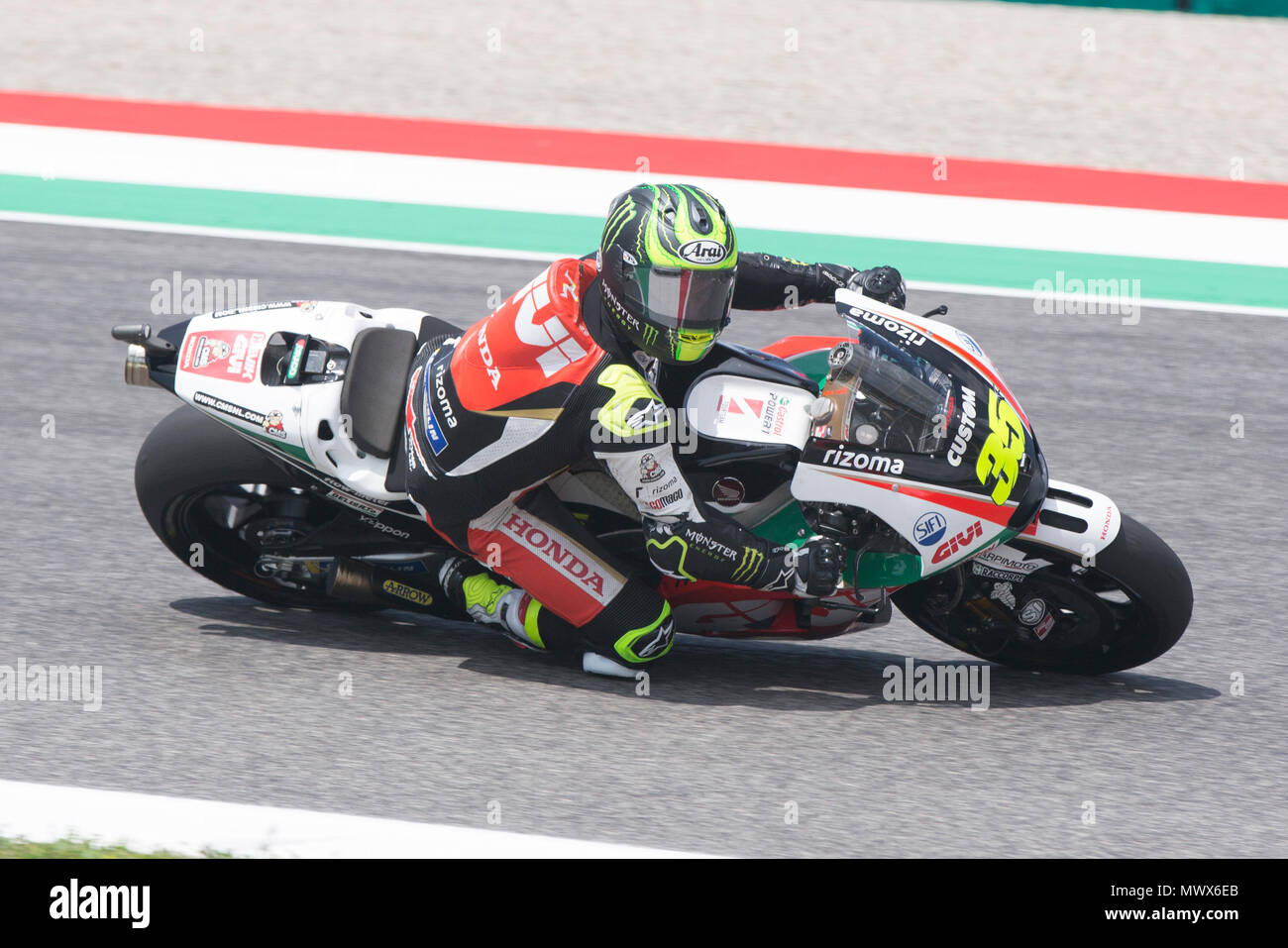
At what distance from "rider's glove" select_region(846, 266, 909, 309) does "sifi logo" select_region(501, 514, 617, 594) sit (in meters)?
1.17

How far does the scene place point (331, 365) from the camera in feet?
17.0

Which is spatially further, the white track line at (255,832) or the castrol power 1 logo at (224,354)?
the castrol power 1 logo at (224,354)

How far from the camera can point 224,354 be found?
17.0 feet

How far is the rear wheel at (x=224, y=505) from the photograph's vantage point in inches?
207

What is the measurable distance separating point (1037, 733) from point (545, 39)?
11242mm

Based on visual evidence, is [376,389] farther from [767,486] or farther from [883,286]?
[883,286]

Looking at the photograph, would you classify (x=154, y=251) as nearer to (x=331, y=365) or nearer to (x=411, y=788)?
(x=331, y=365)

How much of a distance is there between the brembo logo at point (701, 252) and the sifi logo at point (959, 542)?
1007 millimetres

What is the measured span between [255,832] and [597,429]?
1406 mm

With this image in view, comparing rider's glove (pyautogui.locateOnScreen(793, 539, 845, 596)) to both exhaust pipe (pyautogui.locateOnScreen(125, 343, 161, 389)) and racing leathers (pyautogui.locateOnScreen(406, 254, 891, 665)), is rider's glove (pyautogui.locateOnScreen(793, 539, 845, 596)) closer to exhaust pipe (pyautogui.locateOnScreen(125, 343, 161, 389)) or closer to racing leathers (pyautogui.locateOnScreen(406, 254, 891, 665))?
racing leathers (pyautogui.locateOnScreen(406, 254, 891, 665))

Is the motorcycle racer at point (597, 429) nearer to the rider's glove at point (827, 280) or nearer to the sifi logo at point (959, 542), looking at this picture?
the rider's glove at point (827, 280)

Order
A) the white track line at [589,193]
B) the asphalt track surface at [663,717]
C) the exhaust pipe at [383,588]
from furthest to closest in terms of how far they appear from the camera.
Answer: the white track line at [589,193] → the exhaust pipe at [383,588] → the asphalt track surface at [663,717]

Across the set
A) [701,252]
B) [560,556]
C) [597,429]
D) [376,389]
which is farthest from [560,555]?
[701,252]

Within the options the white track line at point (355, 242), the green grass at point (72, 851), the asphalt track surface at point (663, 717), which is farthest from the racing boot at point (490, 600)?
the white track line at point (355, 242)
